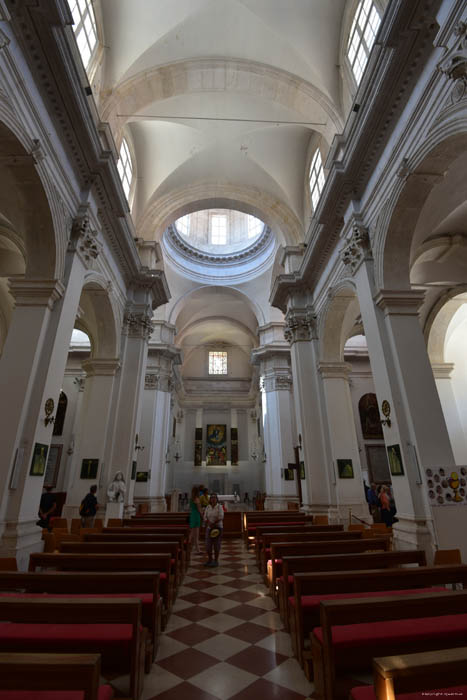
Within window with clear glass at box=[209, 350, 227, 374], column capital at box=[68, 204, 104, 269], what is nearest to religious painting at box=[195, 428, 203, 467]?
window with clear glass at box=[209, 350, 227, 374]

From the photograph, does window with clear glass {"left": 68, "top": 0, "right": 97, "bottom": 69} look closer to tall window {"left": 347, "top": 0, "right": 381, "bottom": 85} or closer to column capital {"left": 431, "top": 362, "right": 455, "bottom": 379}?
tall window {"left": 347, "top": 0, "right": 381, "bottom": 85}

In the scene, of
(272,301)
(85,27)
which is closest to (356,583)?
(272,301)

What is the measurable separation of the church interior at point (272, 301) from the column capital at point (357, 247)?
0.23 feet

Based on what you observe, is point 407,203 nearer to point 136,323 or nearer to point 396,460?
point 396,460

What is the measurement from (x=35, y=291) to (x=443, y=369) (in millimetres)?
13576

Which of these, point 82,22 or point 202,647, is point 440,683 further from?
point 82,22

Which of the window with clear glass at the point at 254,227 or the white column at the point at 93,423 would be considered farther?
the window with clear glass at the point at 254,227

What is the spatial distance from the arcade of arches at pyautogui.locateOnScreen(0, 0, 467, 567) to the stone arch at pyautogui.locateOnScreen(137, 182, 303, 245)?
7cm

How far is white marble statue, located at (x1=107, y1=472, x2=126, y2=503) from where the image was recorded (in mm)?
9195

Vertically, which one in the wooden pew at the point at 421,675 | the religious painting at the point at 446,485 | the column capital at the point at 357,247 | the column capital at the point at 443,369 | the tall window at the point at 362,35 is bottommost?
the wooden pew at the point at 421,675

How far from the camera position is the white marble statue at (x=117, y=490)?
9195 millimetres

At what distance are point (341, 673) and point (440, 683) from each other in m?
1.27

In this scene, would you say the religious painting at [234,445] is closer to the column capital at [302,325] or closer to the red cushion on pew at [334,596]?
the column capital at [302,325]

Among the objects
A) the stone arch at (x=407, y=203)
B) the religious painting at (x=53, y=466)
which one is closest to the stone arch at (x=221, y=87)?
the stone arch at (x=407, y=203)
